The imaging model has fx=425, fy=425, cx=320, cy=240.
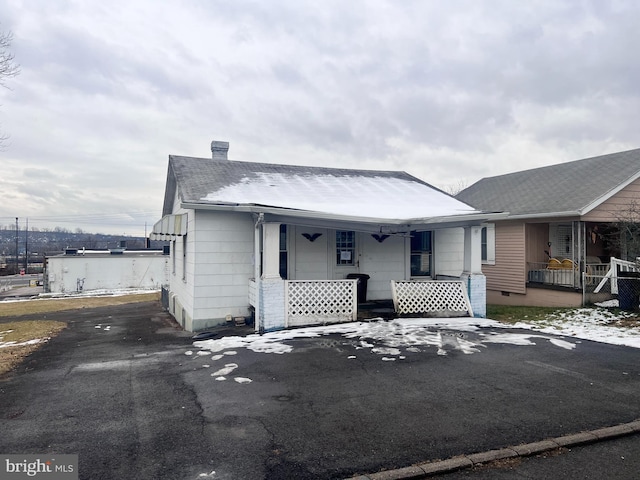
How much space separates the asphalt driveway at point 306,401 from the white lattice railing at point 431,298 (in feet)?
6.63

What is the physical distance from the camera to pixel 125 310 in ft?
57.0

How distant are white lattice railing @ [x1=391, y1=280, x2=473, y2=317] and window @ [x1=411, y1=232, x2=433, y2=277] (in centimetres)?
192

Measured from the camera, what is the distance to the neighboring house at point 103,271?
1362 inches

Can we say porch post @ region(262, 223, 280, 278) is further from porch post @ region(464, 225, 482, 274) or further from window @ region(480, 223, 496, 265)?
window @ region(480, 223, 496, 265)

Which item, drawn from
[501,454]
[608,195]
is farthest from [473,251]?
[501,454]

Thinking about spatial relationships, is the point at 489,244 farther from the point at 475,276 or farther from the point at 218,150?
the point at 218,150

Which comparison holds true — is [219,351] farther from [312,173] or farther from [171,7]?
[171,7]

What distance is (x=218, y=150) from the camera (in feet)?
52.8

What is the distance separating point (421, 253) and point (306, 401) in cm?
905

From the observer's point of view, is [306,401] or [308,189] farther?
[308,189]

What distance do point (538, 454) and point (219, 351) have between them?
5.94m

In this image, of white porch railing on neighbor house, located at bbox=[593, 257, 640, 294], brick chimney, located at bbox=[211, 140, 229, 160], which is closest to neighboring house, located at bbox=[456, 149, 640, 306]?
white porch railing on neighbor house, located at bbox=[593, 257, 640, 294]

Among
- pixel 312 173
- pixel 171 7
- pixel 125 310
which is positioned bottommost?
pixel 125 310

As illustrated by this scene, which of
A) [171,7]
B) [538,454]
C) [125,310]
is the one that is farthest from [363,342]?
[125,310]
